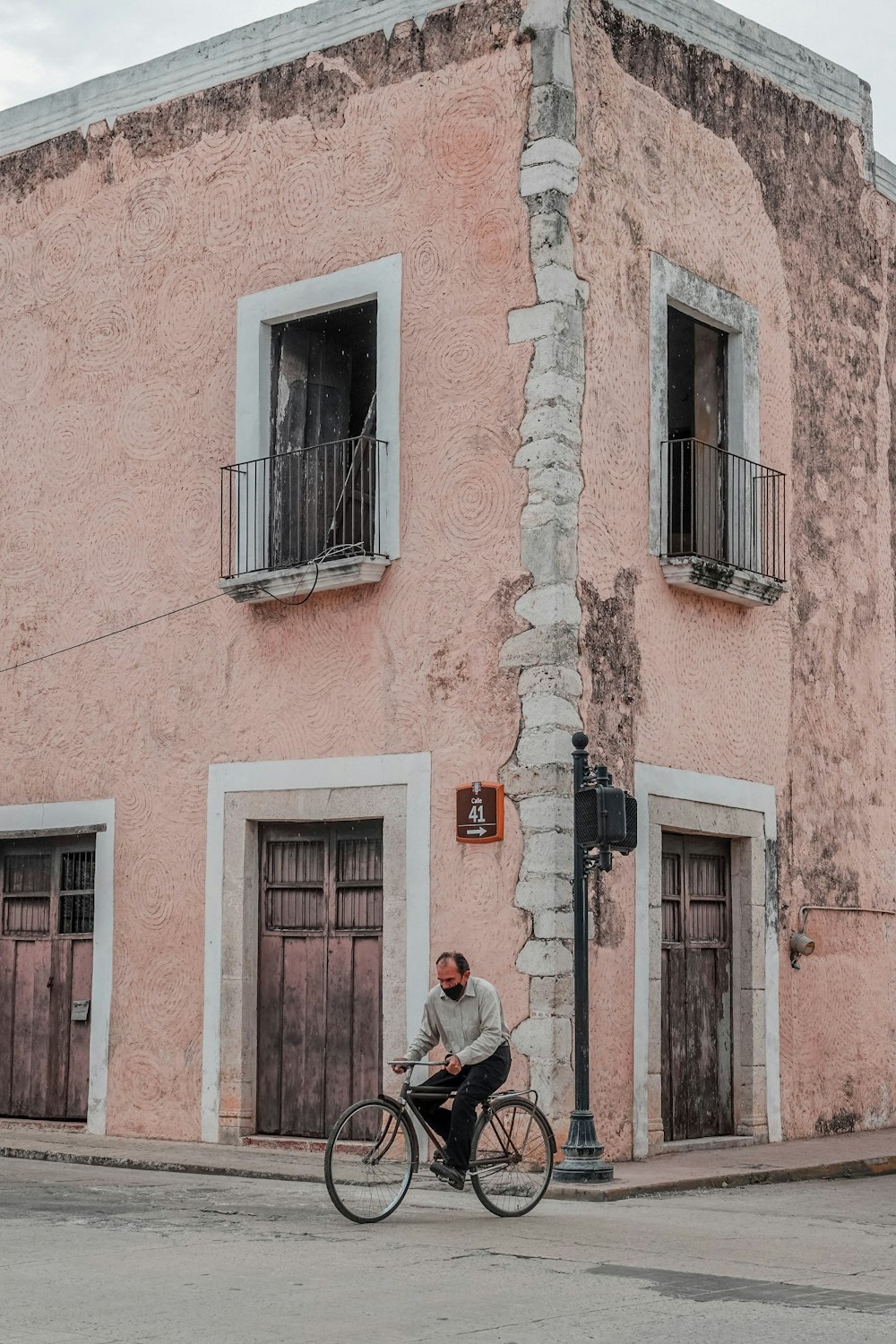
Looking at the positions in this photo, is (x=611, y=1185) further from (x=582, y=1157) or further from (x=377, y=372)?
(x=377, y=372)

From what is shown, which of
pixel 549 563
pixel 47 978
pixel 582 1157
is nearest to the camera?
pixel 582 1157

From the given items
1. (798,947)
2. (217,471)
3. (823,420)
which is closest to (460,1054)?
(798,947)

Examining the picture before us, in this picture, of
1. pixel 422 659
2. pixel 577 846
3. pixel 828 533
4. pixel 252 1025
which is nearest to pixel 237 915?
pixel 252 1025

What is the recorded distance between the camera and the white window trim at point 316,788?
1333cm

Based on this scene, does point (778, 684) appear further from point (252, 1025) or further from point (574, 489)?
point (252, 1025)

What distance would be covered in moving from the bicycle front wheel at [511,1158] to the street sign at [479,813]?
2791 mm

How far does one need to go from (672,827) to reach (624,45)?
5706 millimetres

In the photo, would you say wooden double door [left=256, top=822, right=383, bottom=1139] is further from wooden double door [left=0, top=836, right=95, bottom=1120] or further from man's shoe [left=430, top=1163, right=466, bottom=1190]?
man's shoe [left=430, top=1163, right=466, bottom=1190]

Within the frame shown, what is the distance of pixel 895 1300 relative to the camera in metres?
7.84

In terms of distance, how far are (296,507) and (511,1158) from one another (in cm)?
582

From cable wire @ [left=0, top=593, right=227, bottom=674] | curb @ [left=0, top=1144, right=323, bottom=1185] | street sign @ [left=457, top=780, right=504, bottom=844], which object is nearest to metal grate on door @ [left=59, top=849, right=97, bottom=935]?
cable wire @ [left=0, top=593, right=227, bottom=674]

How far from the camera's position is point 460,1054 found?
1038 cm

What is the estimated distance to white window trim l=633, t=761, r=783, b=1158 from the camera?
13305mm

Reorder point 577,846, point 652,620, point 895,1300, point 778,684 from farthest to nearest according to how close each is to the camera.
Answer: point 778,684, point 652,620, point 577,846, point 895,1300
